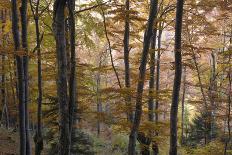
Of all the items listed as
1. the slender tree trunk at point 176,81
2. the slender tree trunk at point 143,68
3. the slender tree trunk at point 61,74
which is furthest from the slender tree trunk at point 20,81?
the slender tree trunk at point 176,81

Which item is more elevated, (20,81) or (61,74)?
(61,74)

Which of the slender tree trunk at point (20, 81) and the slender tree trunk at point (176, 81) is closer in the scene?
the slender tree trunk at point (176, 81)

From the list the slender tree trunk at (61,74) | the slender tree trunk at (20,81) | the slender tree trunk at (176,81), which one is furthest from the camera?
the slender tree trunk at (20,81)

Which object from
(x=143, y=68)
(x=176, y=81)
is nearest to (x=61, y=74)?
(x=143, y=68)

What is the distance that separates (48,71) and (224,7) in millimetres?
8124

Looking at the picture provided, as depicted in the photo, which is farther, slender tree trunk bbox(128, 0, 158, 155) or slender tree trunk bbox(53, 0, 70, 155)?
slender tree trunk bbox(128, 0, 158, 155)

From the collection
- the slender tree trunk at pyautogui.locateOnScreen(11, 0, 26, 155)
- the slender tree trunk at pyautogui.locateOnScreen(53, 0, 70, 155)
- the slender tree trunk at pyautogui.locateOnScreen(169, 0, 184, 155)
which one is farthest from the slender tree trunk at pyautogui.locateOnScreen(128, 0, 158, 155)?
the slender tree trunk at pyautogui.locateOnScreen(11, 0, 26, 155)

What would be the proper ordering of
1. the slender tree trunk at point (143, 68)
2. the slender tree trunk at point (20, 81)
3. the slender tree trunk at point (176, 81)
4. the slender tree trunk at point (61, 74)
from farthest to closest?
the slender tree trunk at point (20, 81), the slender tree trunk at point (176, 81), the slender tree trunk at point (143, 68), the slender tree trunk at point (61, 74)

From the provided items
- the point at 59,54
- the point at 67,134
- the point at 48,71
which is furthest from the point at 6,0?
the point at 67,134

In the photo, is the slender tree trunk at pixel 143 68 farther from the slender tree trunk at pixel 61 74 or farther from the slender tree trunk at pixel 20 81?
the slender tree trunk at pixel 20 81

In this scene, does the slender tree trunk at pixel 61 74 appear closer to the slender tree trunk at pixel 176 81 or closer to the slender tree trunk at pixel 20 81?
the slender tree trunk at pixel 176 81

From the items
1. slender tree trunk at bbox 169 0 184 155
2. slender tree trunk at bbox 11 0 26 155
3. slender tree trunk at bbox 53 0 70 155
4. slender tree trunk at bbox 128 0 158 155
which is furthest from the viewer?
slender tree trunk at bbox 11 0 26 155

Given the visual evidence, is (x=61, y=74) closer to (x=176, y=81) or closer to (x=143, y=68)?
(x=143, y=68)

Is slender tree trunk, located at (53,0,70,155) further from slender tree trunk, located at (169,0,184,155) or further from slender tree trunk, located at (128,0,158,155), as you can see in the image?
slender tree trunk, located at (169,0,184,155)
